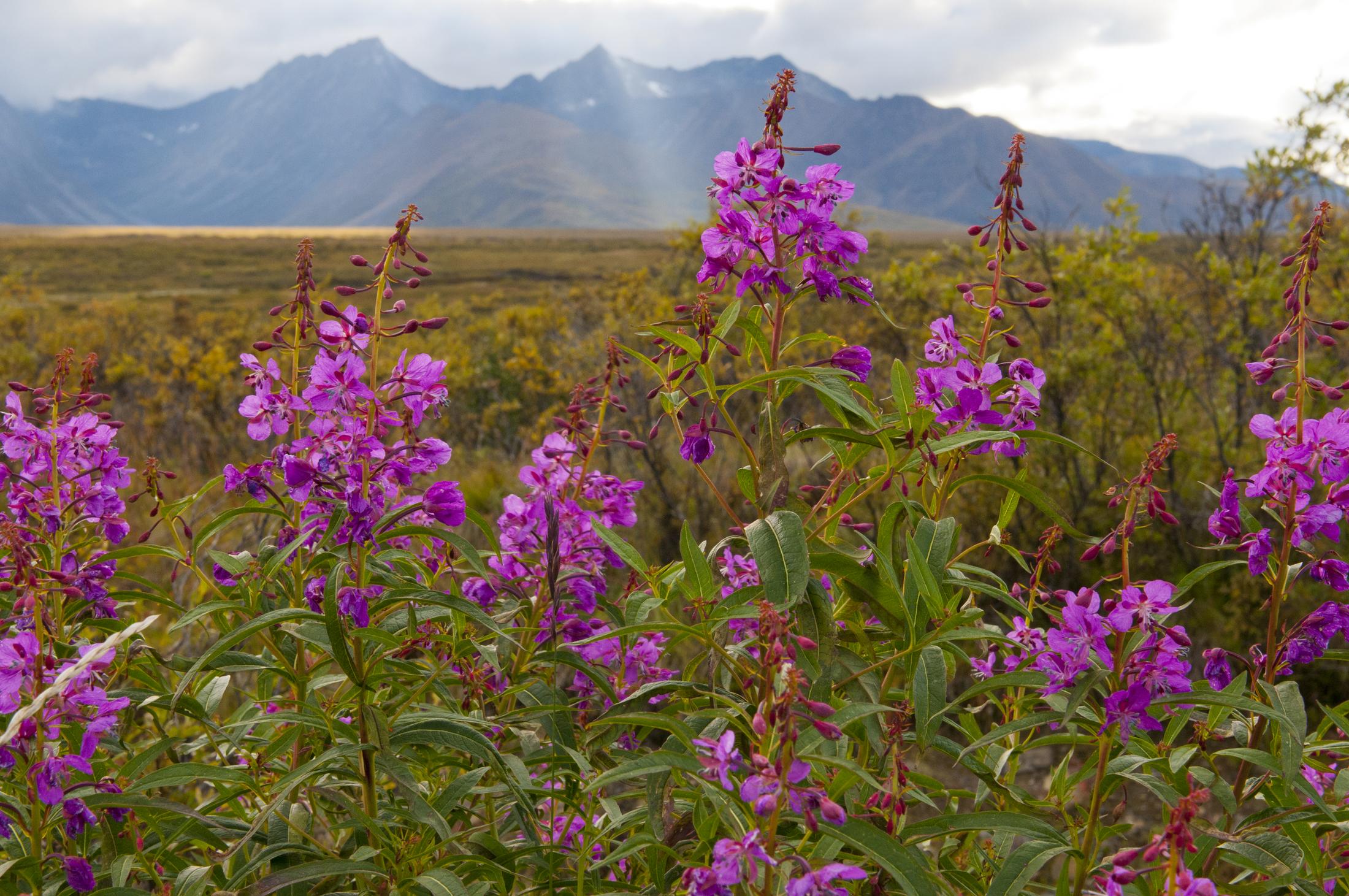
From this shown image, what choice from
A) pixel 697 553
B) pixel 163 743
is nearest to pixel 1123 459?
pixel 697 553

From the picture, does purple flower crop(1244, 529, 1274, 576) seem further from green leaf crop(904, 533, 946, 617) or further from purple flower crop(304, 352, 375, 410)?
purple flower crop(304, 352, 375, 410)

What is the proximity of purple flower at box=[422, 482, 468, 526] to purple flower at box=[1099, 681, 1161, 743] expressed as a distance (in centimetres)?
106

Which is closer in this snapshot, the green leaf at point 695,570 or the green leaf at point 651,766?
the green leaf at point 651,766

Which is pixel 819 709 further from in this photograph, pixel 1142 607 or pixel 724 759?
pixel 1142 607

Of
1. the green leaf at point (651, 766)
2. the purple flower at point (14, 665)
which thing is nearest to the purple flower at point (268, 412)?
the purple flower at point (14, 665)

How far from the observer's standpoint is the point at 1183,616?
17.9 feet

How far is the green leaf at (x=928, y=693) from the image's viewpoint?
132 cm

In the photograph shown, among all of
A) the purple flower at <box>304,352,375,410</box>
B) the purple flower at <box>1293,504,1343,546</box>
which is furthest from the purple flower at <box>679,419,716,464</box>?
the purple flower at <box>1293,504,1343,546</box>

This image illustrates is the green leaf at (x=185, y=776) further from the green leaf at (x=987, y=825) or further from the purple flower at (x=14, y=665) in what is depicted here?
the green leaf at (x=987, y=825)

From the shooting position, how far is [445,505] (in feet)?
5.07

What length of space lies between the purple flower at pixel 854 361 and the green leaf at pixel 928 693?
0.49 metres

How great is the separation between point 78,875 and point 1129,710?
5.40 ft

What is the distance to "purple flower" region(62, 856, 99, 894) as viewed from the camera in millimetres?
1426

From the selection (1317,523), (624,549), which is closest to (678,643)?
(624,549)
